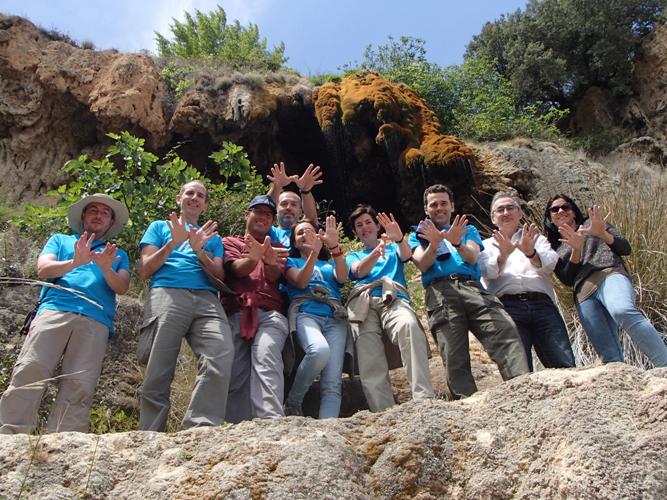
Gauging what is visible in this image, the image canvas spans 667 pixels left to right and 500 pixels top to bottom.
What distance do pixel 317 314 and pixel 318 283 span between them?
0.26 m

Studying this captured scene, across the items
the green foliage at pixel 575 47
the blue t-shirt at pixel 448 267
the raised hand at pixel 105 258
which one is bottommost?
the raised hand at pixel 105 258

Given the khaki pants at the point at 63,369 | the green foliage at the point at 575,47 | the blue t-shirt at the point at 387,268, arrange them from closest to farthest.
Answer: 1. the khaki pants at the point at 63,369
2. the blue t-shirt at the point at 387,268
3. the green foliage at the point at 575,47

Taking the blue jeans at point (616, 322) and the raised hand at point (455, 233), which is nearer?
the blue jeans at point (616, 322)

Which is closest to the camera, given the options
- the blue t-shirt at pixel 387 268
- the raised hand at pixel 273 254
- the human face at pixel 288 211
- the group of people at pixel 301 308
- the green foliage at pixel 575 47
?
the group of people at pixel 301 308

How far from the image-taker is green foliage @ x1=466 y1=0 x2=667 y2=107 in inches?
744

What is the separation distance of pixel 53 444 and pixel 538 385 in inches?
78.9

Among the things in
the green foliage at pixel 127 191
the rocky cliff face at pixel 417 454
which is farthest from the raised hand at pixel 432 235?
the green foliage at pixel 127 191

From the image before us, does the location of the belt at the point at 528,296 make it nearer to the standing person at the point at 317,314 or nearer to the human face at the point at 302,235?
the standing person at the point at 317,314

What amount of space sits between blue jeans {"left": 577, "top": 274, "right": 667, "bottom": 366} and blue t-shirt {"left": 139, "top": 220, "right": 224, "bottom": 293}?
262cm

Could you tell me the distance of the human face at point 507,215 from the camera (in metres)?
4.89

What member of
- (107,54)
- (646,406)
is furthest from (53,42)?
(646,406)

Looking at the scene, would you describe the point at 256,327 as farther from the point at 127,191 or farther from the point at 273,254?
the point at 127,191

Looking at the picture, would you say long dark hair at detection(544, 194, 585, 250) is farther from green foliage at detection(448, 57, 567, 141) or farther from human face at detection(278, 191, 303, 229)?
green foliage at detection(448, 57, 567, 141)

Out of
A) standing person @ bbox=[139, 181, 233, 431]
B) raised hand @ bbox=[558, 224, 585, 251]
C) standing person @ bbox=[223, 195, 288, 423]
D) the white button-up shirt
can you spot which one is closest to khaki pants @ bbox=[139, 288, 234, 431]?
standing person @ bbox=[139, 181, 233, 431]
